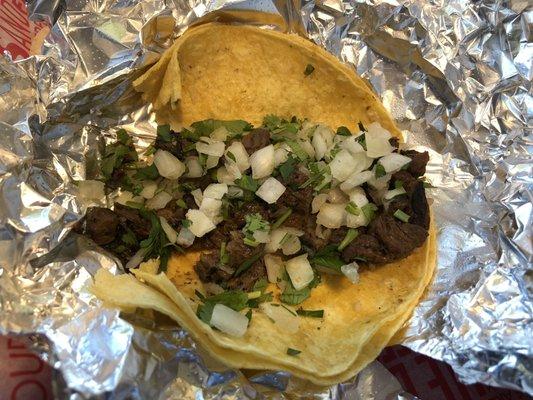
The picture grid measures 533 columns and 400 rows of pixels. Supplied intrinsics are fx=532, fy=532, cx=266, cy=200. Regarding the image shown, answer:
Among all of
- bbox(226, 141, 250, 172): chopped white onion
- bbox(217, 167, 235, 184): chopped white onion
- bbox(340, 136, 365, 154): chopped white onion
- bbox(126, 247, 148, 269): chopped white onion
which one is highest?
bbox(226, 141, 250, 172): chopped white onion

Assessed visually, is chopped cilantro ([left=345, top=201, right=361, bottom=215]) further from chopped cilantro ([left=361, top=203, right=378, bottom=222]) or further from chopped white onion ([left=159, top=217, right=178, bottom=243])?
chopped white onion ([left=159, top=217, right=178, bottom=243])

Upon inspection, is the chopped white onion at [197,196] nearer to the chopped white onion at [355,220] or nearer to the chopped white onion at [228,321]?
the chopped white onion at [228,321]

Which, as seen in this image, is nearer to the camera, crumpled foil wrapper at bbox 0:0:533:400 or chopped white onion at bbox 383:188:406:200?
Result: crumpled foil wrapper at bbox 0:0:533:400

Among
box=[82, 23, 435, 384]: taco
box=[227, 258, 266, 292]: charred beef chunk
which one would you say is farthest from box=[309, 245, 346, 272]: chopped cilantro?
box=[227, 258, 266, 292]: charred beef chunk

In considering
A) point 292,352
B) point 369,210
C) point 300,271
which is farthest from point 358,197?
point 292,352

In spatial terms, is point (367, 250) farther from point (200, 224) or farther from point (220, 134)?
point (220, 134)
